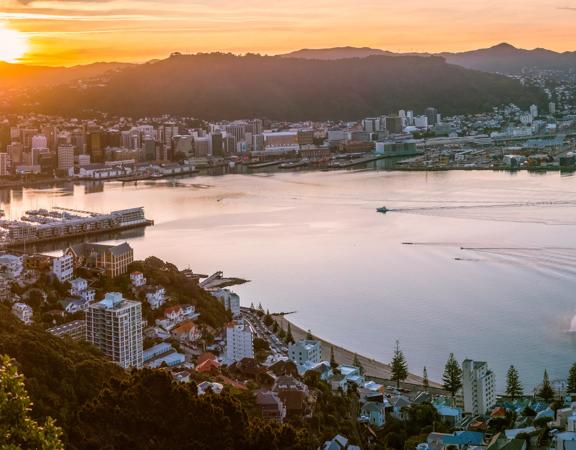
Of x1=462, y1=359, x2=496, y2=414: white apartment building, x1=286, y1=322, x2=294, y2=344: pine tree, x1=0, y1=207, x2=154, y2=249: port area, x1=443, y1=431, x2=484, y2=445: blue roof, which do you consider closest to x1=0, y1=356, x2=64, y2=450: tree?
x1=443, y1=431, x2=484, y2=445: blue roof

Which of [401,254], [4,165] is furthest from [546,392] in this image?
[4,165]

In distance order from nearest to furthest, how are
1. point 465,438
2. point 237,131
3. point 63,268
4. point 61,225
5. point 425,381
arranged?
point 465,438 < point 425,381 < point 63,268 < point 61,225 < point 237,131

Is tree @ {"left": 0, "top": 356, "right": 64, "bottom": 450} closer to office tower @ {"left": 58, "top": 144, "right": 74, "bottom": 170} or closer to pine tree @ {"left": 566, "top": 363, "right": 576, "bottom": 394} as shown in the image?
pine tree @ {"left": 566, "top": 363, "right": 576, "bottom": 394}

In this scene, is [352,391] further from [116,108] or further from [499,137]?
[116,108]

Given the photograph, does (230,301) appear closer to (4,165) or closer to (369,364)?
(369,364)

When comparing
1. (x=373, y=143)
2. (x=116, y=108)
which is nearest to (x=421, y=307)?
(x=373, y=143)

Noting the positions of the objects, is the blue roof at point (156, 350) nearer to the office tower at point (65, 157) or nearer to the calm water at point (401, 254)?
the calm water at point (401, 254)
